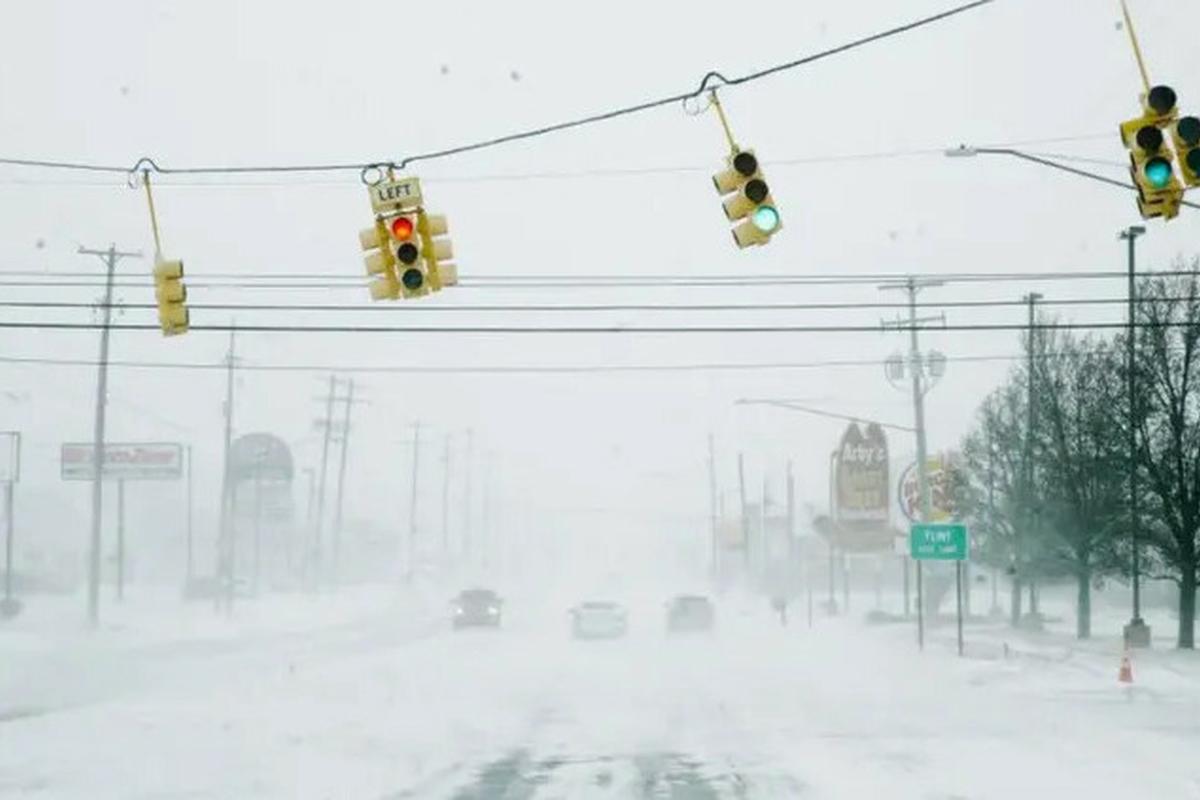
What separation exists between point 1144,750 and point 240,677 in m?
22.4

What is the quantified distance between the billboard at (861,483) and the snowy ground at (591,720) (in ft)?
41.9

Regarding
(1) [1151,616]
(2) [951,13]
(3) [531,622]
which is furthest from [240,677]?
(1) [1151,616]

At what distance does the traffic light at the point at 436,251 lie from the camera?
18938mm

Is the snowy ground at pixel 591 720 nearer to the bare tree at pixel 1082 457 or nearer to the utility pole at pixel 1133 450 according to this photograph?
the utility pole at pixel 1133 450

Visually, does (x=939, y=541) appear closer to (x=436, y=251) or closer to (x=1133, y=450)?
(x=1133, y=450)

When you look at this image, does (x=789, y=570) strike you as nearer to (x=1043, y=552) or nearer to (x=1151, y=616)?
(x=1151, y=616)

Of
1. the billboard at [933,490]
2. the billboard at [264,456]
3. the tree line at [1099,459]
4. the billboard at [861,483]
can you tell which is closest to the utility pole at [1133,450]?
the tree line at [1099,459]

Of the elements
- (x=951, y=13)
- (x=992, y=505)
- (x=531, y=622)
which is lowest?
(x=531, y=622)

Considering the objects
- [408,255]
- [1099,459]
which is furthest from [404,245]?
[1099,459]

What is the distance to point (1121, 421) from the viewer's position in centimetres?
4703

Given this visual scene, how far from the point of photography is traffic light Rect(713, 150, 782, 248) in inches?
659

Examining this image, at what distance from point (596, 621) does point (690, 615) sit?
6.47 meters

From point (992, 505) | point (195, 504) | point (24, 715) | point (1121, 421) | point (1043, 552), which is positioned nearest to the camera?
point (24, 715)

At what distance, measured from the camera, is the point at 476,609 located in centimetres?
6988
